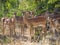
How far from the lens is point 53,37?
28.0ft

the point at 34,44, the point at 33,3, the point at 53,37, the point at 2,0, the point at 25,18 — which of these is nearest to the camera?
the point at 53,37

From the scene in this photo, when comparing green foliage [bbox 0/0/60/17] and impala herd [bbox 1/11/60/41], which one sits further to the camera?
green foliage [bbox 0/0/60/17]

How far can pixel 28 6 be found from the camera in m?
14.6

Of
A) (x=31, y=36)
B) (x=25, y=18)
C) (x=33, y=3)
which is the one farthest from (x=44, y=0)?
(x=31, y=36)

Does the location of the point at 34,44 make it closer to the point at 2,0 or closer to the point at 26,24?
the point at 26,24

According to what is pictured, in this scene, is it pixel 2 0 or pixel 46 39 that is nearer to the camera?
pixel 46 39

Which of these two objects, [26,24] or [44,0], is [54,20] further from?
[44,0]

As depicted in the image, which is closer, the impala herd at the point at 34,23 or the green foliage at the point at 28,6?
the impala herd at the point at 34,23

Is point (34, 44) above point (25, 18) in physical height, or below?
below

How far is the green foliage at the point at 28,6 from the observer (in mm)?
12666

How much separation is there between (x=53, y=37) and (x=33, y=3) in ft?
19.3

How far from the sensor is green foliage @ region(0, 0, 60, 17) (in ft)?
41.6

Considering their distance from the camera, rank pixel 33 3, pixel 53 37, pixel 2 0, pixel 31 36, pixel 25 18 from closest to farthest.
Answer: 1. pixel 53 37
2. pixel 31 36
3. pixel 25 18
4. pixel 33 3
5. pixel 2 0

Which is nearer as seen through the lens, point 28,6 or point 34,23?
point 34,23
